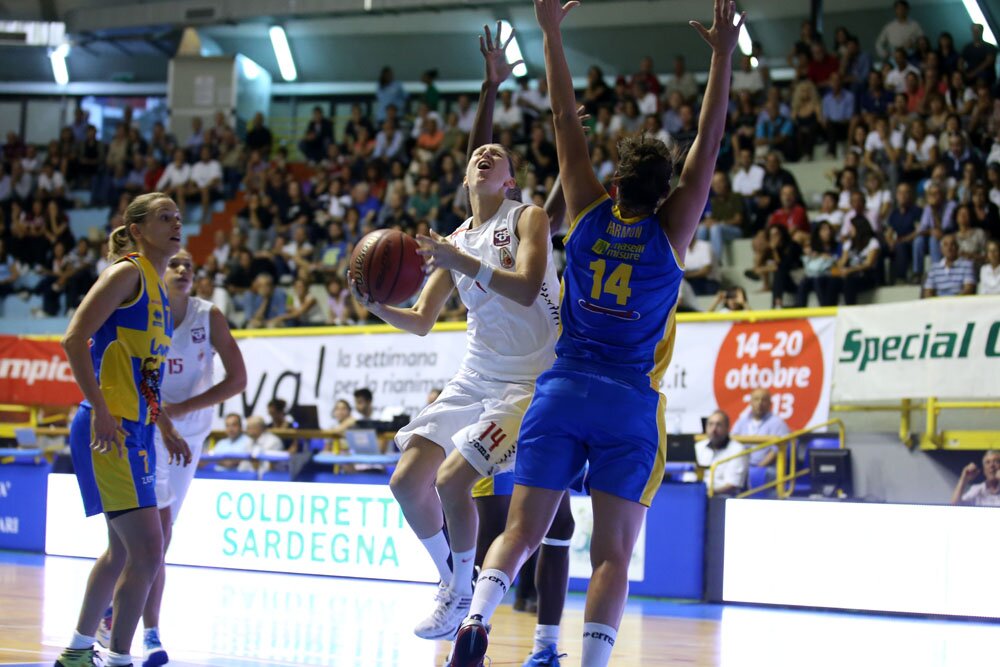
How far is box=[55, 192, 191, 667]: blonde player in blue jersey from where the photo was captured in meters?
4.58

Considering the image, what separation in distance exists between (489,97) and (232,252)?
1247cm

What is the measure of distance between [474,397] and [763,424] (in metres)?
6.36

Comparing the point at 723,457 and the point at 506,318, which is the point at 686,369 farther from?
the point at 506,318

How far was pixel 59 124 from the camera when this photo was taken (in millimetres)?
24891

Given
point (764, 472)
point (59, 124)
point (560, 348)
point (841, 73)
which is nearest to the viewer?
point (560, 348)

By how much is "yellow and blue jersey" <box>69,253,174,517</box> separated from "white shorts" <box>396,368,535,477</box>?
1.08m

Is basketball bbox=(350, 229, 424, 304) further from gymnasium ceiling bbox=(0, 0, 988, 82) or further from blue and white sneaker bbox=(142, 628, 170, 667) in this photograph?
gymnasium ceiling bbox=(0, 0, 988, 82)

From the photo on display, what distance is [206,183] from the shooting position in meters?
20.2

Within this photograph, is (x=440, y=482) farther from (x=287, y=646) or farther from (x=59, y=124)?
(x=59, y=124)

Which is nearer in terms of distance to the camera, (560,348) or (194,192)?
(560,348)

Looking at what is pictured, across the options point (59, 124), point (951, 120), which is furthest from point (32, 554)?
point (59, 124)

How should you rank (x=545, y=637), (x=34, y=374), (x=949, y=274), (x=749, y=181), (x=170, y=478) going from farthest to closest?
(x=34, y=374) < (x=749, y=181) < (x=949, y=274) < (x=170, y=478) < (x=545, y=637)

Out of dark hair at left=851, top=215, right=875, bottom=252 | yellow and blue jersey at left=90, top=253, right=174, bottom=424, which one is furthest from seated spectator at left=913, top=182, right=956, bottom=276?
yellow and blue jersey at left=90, top=253, right=174, bottom=424

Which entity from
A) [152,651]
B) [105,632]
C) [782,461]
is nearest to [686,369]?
[782,461]
